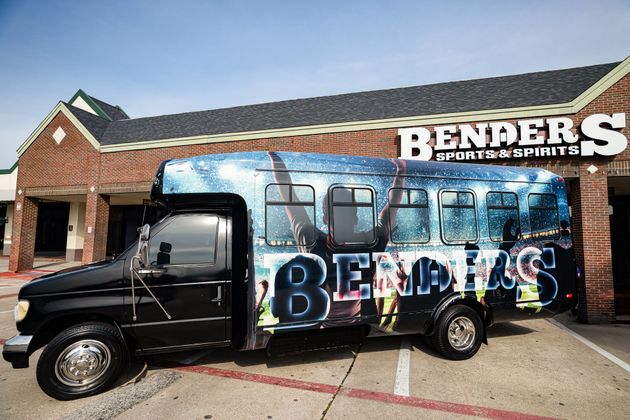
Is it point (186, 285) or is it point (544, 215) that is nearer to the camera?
point (186, 285)

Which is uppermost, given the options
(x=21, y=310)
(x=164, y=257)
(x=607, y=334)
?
(x=164, y=257)

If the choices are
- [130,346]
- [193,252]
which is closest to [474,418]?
[193,252]

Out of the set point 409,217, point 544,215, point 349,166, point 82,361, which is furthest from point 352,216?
point 82,361

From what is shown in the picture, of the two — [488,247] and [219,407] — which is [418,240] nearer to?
[488,247]

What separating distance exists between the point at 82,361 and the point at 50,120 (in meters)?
15.6

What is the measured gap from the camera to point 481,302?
16.9 ft

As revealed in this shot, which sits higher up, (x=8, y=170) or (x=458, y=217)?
(x=8, y=170)

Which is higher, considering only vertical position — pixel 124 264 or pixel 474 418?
pixel 124 264

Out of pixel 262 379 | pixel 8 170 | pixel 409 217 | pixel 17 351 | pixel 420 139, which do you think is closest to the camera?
pixel 17 351

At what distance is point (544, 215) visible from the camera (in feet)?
18.5

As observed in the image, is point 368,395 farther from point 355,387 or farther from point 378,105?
point 378,105

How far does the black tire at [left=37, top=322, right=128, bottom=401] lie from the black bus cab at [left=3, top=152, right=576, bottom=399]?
1 centimetres

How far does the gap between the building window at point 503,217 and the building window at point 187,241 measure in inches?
172

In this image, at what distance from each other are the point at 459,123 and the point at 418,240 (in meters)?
6.14
